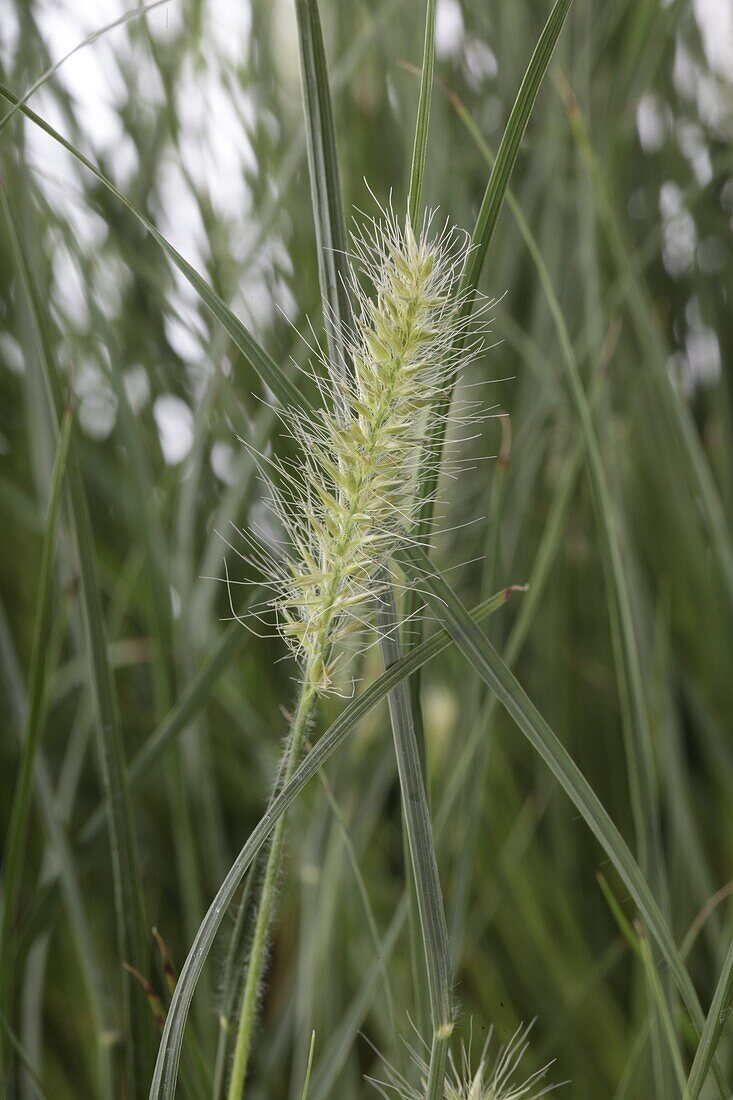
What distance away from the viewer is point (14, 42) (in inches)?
24.8

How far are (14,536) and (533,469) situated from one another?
14.4 inches

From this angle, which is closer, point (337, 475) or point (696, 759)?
point (337, 475)

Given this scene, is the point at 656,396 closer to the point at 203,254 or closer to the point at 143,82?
the point at 203,254

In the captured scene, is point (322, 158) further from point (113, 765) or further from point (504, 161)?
point (113, 765)

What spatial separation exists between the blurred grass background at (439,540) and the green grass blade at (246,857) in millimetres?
93

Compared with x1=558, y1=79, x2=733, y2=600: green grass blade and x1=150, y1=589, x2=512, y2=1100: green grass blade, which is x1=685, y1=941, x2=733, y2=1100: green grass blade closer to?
x1=150, y1=589, x2=512, y2=1100: green grass blade

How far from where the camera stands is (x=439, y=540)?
62cm

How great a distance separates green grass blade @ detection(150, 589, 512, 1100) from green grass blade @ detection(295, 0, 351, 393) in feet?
0.25

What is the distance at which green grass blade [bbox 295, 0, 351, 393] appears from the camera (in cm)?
21

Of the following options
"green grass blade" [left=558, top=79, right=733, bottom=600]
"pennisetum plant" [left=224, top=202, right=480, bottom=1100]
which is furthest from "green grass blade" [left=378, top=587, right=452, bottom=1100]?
"green grass blade" [left=558, top=79, right=733, bottom=600]

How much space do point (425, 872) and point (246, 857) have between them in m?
0.04

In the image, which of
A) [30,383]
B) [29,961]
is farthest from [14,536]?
[29,961]

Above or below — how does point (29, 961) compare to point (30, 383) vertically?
below

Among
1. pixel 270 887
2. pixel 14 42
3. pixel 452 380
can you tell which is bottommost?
pixel 270 887
